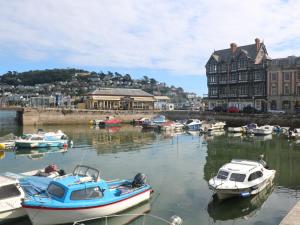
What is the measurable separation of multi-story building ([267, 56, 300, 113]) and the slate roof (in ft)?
21.6

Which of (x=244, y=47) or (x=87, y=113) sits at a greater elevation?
(x=244, y=47)

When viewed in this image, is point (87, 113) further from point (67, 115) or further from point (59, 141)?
point (59, 141)

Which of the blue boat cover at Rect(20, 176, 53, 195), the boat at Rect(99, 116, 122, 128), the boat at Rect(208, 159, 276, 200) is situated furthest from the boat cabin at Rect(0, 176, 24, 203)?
the boat at Rect(99, 116, 122, 128)

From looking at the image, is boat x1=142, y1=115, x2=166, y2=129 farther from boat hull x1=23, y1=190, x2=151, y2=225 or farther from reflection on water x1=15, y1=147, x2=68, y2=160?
boat hull x1=23, y1=190, x2=151, y2=225

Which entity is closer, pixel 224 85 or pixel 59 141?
pixel 59 141

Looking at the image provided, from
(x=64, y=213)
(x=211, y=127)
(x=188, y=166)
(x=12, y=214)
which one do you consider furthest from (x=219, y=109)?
(x=12, y=214)

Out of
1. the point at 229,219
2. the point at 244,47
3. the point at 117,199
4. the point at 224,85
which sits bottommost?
the point at 229,219

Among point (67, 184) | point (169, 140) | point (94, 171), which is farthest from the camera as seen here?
point (169, 140)

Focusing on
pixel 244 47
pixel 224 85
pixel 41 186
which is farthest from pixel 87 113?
pixel 41 186

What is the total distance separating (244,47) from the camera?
9881 cm

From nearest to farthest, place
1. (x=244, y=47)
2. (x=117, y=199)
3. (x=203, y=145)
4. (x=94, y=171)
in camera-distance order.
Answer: (x=117, y=199) < (x=94, y=171) < (x=203, y=145) < (x=244, y=47)

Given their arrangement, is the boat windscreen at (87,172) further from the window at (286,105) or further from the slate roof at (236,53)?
the slate roof at (236,53)

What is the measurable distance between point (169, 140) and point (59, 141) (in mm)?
16464

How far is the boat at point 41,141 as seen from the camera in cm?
4631
